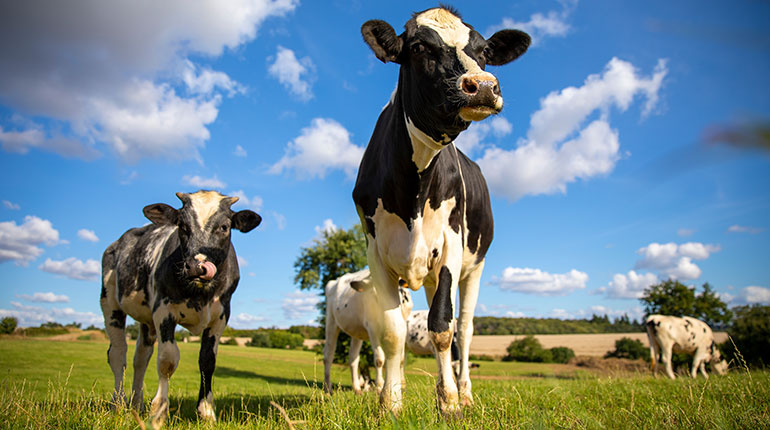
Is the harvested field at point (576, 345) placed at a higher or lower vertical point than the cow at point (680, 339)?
lower

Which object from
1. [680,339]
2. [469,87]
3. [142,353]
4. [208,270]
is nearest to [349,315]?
[142,353]

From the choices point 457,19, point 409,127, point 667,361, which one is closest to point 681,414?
point 409,127

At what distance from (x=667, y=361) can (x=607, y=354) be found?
23.2m

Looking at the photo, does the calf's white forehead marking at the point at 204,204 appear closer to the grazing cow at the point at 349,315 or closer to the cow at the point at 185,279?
the cow at the point at 185,279

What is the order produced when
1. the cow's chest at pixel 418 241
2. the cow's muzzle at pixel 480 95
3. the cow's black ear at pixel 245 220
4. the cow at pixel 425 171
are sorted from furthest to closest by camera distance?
the cow's black ear at pixel 245 220 → the cow's chest at pixel 418 241 → the cow at pixel 425 171 → the cow's muzzle at pixel 480 95

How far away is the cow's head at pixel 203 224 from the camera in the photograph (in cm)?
537

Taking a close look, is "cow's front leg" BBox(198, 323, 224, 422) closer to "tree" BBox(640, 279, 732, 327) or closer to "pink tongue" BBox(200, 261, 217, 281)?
"pink tongue" BBox(200, 261, 217, 281)

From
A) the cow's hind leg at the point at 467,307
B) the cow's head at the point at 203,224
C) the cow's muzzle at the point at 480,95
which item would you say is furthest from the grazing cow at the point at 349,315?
the cow's muzzle at the point at 480,95

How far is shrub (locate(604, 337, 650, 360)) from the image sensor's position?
35.6 meters

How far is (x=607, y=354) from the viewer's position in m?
38.7

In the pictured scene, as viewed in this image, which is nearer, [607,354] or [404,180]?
[404,180]

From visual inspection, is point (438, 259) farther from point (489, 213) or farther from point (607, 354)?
point (607, 354)

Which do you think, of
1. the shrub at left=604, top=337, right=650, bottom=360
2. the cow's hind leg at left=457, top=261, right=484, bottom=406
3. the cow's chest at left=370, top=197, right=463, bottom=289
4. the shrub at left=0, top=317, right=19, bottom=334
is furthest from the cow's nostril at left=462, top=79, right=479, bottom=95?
the shrub at left=604, top=337, right=650, bottom=360

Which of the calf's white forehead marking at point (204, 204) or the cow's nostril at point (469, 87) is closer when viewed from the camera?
the cow's nostril at point (469, 87)
